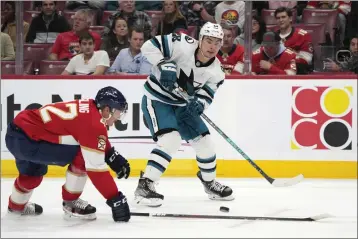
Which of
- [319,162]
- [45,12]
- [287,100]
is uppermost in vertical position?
[45,12]

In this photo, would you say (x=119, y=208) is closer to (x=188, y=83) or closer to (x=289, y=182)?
(x=188, y=83)

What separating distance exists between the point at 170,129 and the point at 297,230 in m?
1.21

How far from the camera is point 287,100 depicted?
6.59 metres

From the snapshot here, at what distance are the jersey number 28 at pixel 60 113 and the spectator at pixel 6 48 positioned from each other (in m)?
2.39

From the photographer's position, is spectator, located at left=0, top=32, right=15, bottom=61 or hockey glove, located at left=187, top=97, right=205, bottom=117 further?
spectator, located at left=0, top=32, right=15, bottom=61

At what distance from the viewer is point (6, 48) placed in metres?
6.86

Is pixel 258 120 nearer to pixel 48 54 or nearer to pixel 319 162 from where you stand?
pixel 319 162

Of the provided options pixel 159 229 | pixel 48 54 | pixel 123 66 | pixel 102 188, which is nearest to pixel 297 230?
pixel 159 229

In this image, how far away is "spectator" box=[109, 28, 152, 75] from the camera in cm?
678

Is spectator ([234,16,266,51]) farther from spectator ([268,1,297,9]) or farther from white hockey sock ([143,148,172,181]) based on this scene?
white hockey sock ([143,148,172,181])

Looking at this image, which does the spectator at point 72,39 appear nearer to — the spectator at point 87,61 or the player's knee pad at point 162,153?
the spectator at point 87,61

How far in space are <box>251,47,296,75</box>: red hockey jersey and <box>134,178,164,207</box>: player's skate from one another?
5.79 ft

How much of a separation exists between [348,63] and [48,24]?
243cm

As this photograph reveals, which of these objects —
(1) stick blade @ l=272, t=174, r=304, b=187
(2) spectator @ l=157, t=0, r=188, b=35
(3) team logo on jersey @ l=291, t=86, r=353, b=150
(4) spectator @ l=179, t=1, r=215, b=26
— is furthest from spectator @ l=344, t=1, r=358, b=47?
(1) stick blade @ l=272, t=174, r=304, b=187
